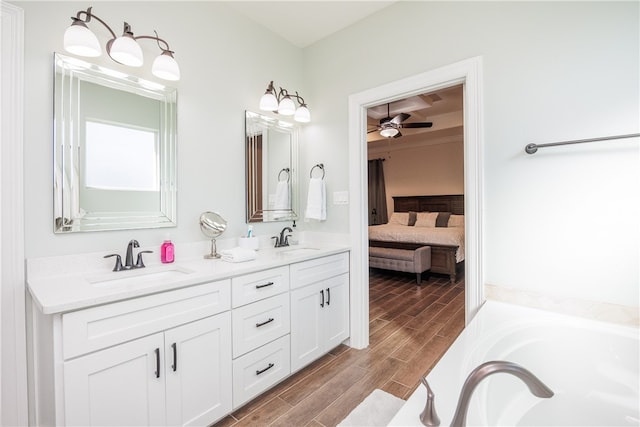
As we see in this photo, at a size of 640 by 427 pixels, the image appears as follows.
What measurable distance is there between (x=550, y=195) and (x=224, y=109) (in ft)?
7.38

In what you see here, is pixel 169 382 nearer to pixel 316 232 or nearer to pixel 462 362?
pixel 462 362

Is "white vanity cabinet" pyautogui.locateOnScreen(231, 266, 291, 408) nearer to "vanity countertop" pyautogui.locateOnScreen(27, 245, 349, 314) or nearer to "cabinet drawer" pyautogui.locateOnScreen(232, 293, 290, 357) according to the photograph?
"cabinet drawer" pyautogui.locateOnScreen(232, 293, 290, 357)

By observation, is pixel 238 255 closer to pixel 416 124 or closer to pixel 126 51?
pixel 126 51

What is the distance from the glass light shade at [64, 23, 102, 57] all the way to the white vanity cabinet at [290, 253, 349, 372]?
165 centimetres

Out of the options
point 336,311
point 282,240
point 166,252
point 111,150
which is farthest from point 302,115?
point 336,311

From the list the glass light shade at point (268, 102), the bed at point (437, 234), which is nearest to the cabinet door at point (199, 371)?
the glass light shade at point (268, 102)

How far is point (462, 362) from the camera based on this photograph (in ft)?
3.88

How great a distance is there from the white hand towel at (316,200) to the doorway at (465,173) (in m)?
0.27

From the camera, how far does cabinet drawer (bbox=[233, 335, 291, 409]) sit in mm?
1675

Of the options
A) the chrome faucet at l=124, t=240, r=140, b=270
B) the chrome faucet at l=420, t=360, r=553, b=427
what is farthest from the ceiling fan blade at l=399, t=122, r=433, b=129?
the chrome faucet at l=420, t=360, r=553, b=427

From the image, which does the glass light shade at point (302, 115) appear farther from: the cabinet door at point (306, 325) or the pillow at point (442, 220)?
the pillow at point (442, 220)

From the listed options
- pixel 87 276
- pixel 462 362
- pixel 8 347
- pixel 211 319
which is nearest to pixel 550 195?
pixel 462 362

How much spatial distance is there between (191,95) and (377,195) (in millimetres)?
6242

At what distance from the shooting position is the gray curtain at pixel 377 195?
25.5 ft
